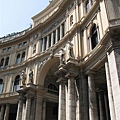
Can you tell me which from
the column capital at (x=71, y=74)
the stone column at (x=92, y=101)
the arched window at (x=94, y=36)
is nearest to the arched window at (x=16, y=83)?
the column capital at (x=71, y=74)

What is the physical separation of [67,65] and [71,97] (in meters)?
3.26

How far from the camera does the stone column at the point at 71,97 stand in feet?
63.2

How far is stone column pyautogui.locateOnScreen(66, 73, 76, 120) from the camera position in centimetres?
1925

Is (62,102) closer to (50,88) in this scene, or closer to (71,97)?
(71,97)

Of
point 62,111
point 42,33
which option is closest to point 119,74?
point 62,111

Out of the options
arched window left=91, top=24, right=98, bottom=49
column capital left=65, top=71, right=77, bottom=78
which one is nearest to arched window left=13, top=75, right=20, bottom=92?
column capital left=65, top=71, right=77, bottom=78

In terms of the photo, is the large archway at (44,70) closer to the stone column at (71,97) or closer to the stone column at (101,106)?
the stone column at (101,106)

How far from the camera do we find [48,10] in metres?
37.5

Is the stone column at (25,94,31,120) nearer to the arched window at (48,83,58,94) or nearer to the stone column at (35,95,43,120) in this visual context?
the stone column at (35,95,43,120)

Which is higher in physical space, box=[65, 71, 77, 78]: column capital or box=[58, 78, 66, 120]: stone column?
box=[65, 71, 77, 78]: column capital

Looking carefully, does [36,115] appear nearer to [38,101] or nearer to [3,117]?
[38,101]

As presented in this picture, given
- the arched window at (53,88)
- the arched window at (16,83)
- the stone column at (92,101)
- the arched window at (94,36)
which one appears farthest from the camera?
the arched window at (16,83)

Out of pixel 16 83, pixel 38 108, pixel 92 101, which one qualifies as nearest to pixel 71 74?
pixel 92 101

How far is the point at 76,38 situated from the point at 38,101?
10107 mm
